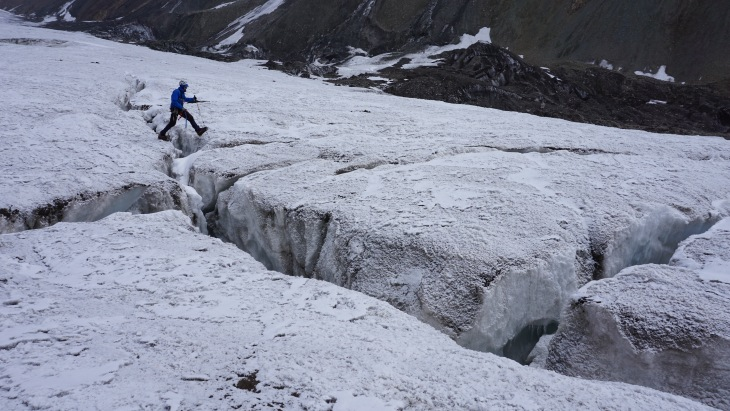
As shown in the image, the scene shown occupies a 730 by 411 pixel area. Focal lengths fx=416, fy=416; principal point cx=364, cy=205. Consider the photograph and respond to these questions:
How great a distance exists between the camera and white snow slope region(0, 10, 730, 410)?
11.2 ft

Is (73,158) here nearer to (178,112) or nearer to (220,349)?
(178,112)

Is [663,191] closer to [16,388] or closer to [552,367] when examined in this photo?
[552,367]

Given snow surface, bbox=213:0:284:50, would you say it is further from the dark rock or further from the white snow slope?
the white snow slope

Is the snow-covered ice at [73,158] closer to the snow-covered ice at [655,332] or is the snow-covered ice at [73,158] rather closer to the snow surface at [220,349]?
the snow surface at [220,349]

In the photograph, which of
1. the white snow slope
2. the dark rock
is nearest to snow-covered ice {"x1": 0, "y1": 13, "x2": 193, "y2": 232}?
the white snow slope

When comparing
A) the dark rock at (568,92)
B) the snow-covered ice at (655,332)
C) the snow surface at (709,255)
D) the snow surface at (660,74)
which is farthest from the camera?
the snow surface at (660,74)

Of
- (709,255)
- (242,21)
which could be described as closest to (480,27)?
(242,21)

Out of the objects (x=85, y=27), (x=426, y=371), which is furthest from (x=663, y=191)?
(x=85, y=27)

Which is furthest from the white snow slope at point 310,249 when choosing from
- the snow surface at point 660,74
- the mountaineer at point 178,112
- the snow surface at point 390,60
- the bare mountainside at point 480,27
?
the bare mountainside at point 480,27

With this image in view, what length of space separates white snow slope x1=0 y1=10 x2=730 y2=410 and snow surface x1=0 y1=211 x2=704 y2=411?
2 cm

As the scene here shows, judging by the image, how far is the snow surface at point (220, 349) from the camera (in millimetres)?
3248

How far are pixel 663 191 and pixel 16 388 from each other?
9492 mm

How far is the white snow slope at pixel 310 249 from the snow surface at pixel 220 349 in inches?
0.7

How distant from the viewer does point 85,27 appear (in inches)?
2975
